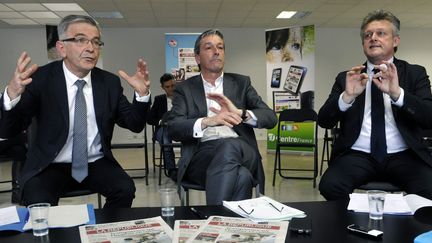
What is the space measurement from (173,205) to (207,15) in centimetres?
669

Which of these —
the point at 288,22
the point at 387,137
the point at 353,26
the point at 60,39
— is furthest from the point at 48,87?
the point at 353,26

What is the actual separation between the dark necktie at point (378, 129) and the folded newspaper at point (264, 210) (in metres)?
1.05

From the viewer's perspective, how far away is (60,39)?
6.43 feet

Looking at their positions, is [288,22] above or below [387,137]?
above

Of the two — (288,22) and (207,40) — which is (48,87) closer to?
(207,40)

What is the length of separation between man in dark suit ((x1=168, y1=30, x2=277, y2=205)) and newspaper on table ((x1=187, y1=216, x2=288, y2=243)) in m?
0.71

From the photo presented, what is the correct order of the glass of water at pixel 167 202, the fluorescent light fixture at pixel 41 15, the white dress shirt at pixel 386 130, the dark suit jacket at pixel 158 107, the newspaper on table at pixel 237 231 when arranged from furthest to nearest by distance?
the fluorescent light fixture at pixel 41 15, the dark suit jacket at pixel 158 107, the white dress shirt at pixel 386 130, the glass of water at pixel 167 202, the newspaper on table at pixel 237 231

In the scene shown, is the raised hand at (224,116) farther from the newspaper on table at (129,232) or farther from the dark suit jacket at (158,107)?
the dark suit jacket at (158,107)

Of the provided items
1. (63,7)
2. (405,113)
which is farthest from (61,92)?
(63,7)

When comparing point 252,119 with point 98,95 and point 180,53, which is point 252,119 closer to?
point 98,95

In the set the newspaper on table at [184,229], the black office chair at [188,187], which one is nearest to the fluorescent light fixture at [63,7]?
the black office chair at [188,187]

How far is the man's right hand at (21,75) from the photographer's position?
64.3 inches

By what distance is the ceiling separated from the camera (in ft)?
21.4

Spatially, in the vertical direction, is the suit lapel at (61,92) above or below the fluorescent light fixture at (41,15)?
below
